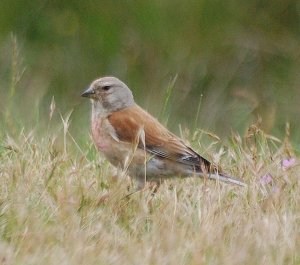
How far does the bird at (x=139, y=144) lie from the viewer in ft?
21.3

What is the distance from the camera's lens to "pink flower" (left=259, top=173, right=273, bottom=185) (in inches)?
235

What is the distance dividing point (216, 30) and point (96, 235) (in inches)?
218

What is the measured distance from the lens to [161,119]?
26.2ft

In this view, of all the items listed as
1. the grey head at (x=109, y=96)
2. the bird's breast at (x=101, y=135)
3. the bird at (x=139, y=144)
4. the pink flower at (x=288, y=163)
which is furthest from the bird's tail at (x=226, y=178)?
the grey head at (x=109, y=96)

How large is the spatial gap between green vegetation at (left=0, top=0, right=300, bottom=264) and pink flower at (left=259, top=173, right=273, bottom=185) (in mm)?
13

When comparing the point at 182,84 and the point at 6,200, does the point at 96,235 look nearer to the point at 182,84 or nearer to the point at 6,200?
the point at 6,200

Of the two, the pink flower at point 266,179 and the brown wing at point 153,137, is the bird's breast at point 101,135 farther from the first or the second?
the pink flower at point 266,179

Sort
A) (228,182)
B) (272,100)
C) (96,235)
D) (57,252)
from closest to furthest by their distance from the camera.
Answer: (57,252), (96,235), (228,182), (272,100)

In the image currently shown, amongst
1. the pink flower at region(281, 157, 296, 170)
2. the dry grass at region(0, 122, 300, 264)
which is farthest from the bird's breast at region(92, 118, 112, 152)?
the pink flower at region(281, 157, 296, 170)

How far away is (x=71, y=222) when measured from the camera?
17.0 feet

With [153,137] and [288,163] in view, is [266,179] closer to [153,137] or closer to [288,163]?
[288,163]

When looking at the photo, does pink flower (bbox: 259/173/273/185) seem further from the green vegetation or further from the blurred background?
the blurred background

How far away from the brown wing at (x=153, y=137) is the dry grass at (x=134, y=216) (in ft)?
0.75

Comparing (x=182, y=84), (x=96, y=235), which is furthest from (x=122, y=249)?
(x=182, y=84)
